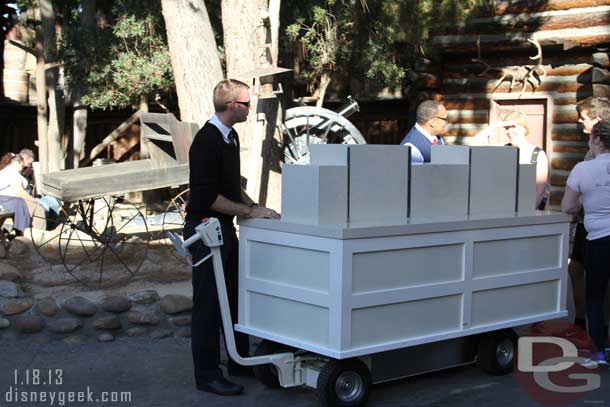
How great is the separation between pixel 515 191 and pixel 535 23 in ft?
22.4

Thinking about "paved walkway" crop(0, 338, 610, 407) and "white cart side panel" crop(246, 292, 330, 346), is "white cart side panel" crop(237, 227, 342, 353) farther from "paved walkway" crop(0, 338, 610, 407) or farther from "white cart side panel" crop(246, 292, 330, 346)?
"paved walkway" crop(0, 338, 610, 407)

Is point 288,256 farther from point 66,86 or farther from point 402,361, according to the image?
point 66,86

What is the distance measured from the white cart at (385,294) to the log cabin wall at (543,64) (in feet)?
20.8

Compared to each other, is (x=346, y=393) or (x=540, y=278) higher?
(x=540, y=278)

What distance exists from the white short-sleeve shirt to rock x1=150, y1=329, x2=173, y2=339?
133 inches

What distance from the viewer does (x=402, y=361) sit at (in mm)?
5258

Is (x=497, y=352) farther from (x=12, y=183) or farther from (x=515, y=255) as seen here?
(x=12, y=183)

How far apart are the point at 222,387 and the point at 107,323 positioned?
5.86 ft

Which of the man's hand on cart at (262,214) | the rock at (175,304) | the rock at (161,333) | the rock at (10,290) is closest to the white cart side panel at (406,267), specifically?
the man's hand on cart at (262,214)

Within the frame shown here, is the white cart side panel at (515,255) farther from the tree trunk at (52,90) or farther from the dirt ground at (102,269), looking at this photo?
the tree trunk at (52,90)

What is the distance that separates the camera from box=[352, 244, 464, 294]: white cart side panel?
464 cm

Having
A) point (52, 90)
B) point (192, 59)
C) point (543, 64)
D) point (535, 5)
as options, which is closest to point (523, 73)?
point (543, 64)

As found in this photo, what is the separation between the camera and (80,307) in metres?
6.65

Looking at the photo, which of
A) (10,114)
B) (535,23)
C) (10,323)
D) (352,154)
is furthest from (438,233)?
(10,114)
